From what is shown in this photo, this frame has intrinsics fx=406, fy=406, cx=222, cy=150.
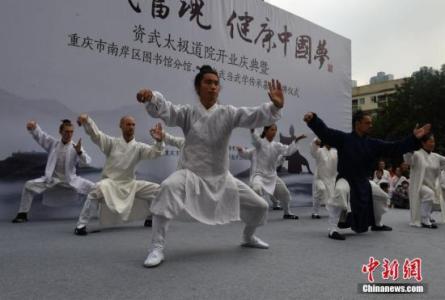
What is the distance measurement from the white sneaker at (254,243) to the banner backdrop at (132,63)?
2912 mm

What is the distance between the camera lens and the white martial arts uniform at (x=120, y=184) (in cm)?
442

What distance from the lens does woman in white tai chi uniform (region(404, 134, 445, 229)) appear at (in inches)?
216

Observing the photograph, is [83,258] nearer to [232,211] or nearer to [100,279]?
[100,279]

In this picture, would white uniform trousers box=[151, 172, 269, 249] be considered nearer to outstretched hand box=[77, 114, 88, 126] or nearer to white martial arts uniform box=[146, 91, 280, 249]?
white martial arts uniform box=[146, 91, 280, 249]

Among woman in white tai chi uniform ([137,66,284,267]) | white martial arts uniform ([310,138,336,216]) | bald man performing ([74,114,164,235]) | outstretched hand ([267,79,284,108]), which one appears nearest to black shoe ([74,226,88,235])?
bald man performing ([74,114,164,235])

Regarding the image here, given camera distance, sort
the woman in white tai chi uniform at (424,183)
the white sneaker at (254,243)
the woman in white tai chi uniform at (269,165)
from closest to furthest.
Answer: the white sneaker at (254,243), the woman in white tai chi uniform at (424,183), the woman in white tai chi uniform at (269,165)

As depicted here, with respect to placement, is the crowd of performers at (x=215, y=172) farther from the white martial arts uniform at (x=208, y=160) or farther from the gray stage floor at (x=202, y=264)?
the gray stage floor at (x=202, y=264)

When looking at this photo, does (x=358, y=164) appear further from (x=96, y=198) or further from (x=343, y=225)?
(x=96, y=198)

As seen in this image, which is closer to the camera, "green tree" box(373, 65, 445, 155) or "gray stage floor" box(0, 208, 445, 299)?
"gray stage floor" box(0, 208, 445, 299)

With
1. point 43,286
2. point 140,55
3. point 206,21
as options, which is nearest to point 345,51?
point 206,21

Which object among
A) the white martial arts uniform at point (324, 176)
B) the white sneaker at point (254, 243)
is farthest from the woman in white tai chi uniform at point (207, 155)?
the white martial arts uniform at point (324, 176)

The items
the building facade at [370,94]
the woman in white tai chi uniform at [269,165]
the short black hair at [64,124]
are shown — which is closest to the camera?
the short black hair at [64,124]

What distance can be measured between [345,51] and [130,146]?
20.4 ft

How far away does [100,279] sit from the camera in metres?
2.29
